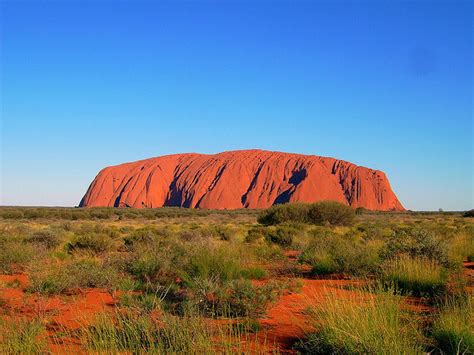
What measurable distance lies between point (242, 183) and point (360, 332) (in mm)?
93358

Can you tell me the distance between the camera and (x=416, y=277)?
762cm

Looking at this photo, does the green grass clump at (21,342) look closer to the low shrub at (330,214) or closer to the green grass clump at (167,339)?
the green grass clump at (167,339)

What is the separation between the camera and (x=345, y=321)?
13.6 feet

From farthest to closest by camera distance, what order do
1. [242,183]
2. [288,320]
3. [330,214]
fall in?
[242,183], [330,214], [288,320]

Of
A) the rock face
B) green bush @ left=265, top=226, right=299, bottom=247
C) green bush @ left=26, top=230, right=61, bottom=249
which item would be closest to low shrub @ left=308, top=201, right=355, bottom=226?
green bush @ left=265, top=226, right=299, bottom=247

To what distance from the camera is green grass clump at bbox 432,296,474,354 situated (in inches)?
157

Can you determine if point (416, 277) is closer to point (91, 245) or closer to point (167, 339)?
point (167, 339)

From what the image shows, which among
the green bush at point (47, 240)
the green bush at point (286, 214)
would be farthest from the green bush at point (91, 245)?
the green bush at point (286, 214)

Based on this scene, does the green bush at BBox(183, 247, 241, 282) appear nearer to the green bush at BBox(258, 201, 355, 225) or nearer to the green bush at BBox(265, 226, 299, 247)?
the green bush at BBox(265, 226, 299, 247)

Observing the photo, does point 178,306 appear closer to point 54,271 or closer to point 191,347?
point 191,347

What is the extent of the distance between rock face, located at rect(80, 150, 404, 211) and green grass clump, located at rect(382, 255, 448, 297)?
78.3 meters

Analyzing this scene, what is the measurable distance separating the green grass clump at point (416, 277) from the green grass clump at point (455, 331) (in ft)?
7.59

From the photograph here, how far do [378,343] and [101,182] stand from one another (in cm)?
11258

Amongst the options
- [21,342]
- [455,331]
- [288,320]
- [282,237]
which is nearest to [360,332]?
[455,331]
